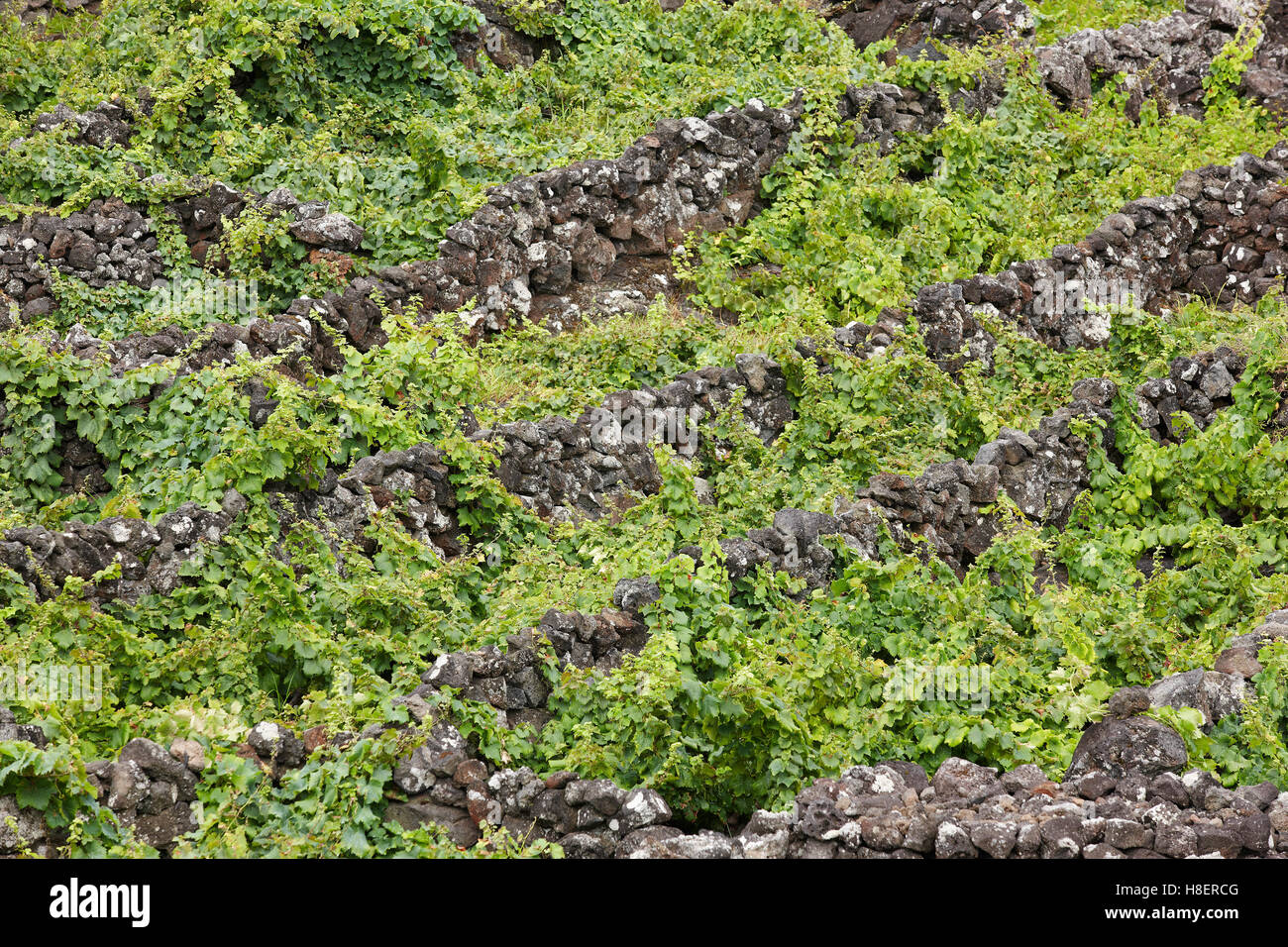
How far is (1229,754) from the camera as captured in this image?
7617mm

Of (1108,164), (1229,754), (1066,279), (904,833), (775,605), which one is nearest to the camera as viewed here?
(904,833)

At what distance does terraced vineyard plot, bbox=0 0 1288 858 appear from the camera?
7191mm

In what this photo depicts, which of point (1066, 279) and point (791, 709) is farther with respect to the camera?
point (1066, 279)

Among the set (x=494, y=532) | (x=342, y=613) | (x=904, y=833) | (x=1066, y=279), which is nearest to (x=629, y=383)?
(x=494, y=532)

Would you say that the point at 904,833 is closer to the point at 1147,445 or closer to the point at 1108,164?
the point at 1147,445

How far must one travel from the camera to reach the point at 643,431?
35.0 ft

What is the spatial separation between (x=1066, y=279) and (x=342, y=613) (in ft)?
25.9

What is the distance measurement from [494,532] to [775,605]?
210 cm

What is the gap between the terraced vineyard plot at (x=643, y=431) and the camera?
7191mm

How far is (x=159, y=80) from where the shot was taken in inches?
523
